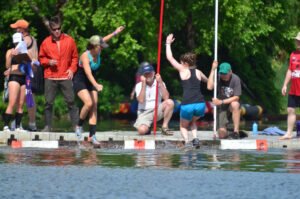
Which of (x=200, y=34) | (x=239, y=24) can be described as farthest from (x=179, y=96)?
(x=239, y=24)

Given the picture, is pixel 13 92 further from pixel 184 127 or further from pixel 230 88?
pixel 230 88

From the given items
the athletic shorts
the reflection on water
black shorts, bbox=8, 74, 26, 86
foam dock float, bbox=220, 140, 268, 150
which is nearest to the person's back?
the reflection on water

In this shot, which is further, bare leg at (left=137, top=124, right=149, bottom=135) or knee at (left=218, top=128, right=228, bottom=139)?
bare leg at (left=137, top=124, right=149, bottom=135)

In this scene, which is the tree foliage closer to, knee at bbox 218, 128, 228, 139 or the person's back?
knee at bbox 218, 128, 228, 139

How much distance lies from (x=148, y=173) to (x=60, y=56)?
543 centimetres

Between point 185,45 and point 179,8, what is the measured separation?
3.86 meters

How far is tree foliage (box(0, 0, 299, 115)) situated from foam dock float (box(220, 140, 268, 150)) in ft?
42.4

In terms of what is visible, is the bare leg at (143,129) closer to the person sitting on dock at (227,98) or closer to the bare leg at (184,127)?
the person sitting on dock at (227,98)

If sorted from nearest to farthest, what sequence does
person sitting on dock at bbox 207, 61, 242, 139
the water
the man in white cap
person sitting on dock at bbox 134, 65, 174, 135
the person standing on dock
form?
the water, the person standing on dock, the man in white cap, person sitting on dock at bbox 207, 61, 242, 139, person sitting on dock at bbox 134, 65, 174, 135

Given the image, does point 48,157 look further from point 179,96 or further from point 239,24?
point 179,96

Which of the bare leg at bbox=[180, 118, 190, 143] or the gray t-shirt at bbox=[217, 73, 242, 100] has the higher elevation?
the gray t-shirt at bbox=[217, 73, 242, 100]

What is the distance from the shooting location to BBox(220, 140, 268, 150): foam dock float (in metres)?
13.7

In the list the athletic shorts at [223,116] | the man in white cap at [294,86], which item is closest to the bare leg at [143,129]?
the athletic shorts at [223,116]

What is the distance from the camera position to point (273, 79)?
3581cm
